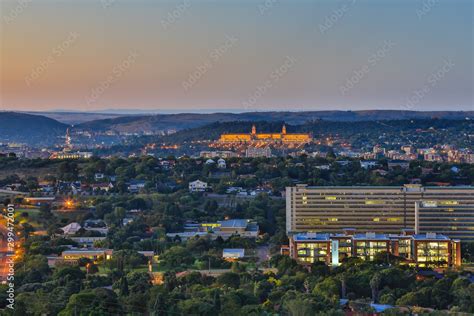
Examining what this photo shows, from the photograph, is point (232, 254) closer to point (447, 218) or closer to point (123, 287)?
point (123, 287)

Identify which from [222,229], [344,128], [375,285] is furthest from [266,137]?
[375,285]

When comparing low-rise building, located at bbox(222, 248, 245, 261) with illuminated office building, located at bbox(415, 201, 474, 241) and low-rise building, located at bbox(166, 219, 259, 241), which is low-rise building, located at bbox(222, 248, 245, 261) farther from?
illuminated office building, located at bbox(415, 201, 474, 241)

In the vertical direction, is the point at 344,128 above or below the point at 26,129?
above

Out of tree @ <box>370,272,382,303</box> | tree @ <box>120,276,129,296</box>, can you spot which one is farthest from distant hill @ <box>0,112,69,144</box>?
tree @ <box>370,272,382,303</box>

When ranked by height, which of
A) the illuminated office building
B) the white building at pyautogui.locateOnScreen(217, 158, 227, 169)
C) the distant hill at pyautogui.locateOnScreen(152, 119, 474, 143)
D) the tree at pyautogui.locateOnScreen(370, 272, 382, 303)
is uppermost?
the distant hill at pyautogui.locateOnScreen(152, 119, 474, 143)

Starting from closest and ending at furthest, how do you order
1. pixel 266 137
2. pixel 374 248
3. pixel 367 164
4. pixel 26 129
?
pixel 374 248 → pixel 367 164 → pixel 266 137 → pixel 26 129

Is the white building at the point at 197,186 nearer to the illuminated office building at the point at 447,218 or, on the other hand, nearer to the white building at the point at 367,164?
the white building at the point at 367,164
